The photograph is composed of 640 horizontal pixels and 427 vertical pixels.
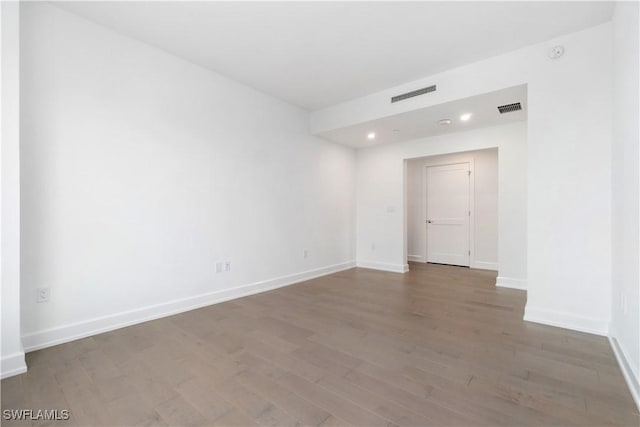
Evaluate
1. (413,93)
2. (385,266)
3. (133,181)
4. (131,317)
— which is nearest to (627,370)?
(413,93)

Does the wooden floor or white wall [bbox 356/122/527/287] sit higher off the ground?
white wall [bbox 356/122/527/287]

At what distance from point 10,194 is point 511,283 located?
18.5ft

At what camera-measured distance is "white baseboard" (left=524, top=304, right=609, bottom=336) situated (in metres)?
2.61

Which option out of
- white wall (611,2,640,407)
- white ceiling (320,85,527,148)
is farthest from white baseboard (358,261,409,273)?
white wall (611,2,640,407)

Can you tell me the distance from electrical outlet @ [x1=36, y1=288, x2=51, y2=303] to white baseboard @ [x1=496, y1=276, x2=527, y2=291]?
17.6ft

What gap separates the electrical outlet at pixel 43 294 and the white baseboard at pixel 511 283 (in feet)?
17.6

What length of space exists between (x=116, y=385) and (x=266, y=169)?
297 cm

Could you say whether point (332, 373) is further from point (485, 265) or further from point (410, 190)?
point (410, 190)

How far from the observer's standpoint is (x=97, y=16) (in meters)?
2.57

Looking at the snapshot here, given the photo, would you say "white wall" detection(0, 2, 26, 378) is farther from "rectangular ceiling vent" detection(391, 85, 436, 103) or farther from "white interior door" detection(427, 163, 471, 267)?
"white interior door" detection(427, 163, 471, 267)

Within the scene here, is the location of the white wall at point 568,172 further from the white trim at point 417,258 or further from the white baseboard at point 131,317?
the white trim at point 417,258

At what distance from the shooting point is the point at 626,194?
2023mm

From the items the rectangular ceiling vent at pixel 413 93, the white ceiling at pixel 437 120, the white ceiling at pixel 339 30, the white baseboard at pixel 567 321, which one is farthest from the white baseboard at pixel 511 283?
the white ceiling at pixel 339 30

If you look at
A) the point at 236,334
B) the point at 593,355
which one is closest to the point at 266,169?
the point at 236,334
